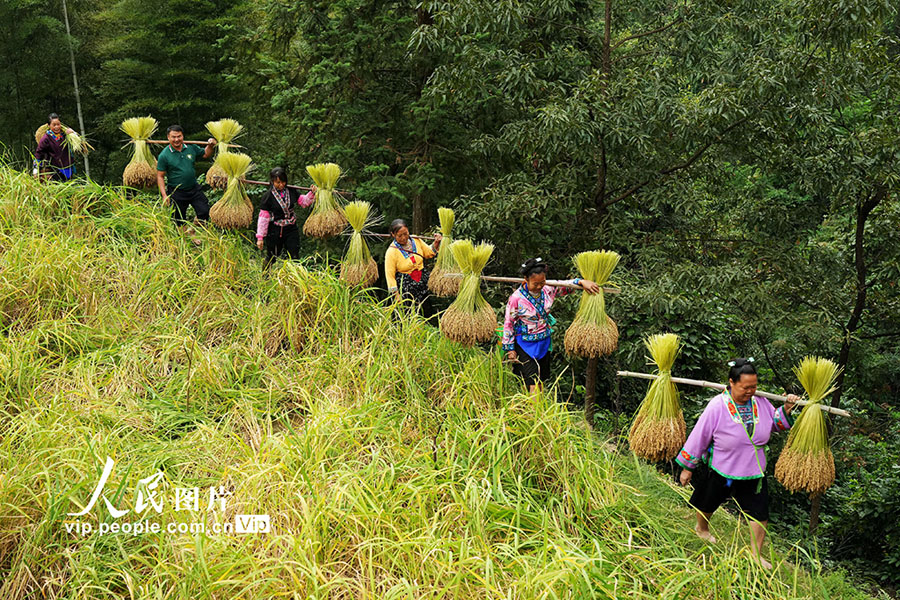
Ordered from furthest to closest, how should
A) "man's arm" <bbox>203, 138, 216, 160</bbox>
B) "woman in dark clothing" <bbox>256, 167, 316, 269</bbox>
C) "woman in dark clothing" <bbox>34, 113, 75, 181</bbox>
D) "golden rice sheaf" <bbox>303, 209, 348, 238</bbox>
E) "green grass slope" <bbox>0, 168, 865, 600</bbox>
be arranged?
"woman in dark clothing" <bbox>34, 113, 75, 181</bbox>
"man's arm" <bbox>203, 138, 216, 160</bbox>
"woman in dark clothing" <bbox>256, 167, 316, 269</bbox>
"golden rice sheaf" <bbox>303, 209, 348, 238</bbox>
"green grass slope" <bbox>0, 168, 865, 600</bbox>

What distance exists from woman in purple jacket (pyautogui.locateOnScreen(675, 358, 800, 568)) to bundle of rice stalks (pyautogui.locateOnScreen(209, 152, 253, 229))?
4223 millimetres

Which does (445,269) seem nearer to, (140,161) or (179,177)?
(179,177)

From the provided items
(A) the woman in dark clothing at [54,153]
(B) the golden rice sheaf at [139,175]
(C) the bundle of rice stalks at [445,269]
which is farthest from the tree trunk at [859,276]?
Result: (A) the woman in dark clothing at [54,153]

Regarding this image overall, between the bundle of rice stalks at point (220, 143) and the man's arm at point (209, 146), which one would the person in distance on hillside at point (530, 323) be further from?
the man's arm at point (209, 146)

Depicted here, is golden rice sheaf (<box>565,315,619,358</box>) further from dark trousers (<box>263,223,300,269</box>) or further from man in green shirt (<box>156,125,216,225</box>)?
man in green shirt (<box>156,125,216,225</box>)

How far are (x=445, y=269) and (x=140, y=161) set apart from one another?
3260mm

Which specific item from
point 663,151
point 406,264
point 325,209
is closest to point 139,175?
point 325,209

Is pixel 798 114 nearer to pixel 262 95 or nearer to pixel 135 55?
pixel 262 95

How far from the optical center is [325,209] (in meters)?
6.59

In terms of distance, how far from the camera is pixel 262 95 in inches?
441

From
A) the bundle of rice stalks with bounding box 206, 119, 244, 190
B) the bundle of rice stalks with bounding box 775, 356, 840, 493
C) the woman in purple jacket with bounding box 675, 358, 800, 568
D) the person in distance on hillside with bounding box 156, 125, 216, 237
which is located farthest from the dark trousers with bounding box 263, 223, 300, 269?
the bundle of rice stalks with bounding box 775, 356, 840, 493

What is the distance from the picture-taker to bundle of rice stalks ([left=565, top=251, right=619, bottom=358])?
5.01 m

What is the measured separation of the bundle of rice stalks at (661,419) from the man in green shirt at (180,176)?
4.58 m

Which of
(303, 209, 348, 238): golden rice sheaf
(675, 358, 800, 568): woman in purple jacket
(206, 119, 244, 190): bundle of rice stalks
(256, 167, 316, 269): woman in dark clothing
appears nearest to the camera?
(675, 358, 800, 568): woman in purple jacket
